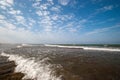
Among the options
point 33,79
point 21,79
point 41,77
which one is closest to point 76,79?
point 41,77

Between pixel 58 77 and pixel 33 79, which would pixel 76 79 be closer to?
pixel 58 77

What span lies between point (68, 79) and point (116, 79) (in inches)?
127

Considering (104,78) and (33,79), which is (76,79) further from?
(33,79)

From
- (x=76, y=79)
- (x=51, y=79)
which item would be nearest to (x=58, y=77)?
(x=51, y=79)

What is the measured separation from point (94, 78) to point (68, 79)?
185 centimetres

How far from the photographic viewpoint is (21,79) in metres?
7.05

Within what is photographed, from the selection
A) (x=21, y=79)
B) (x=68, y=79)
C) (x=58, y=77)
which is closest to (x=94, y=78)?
(x=68, y=79)

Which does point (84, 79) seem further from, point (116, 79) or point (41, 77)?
point (41, 77)

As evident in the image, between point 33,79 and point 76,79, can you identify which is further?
point 33,79

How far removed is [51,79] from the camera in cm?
657

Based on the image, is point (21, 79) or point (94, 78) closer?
point (94, 78)

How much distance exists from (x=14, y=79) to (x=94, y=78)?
19.4ft

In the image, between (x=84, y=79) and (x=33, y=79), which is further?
(x=33, y=79)

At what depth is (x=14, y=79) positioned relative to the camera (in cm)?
700
